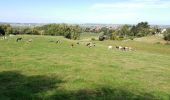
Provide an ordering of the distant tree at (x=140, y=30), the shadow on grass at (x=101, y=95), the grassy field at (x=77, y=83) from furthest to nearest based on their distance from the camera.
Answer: the distant tree at (x=140, y=30) → the grassy field at (x=77, y=83) → the shadow on grass at (x=101, y=95)

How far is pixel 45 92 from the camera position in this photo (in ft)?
54.4

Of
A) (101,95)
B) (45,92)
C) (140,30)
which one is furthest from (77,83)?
(140,30)

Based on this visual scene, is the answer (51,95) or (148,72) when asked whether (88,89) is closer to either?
(51,95)

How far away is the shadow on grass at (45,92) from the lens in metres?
15.8

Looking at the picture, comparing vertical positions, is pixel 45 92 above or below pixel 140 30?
above

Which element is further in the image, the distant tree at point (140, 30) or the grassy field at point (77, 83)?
the distant tree at point (140, 30)

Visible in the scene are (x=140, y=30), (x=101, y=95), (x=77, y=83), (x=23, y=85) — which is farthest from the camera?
(x=140, y=30)

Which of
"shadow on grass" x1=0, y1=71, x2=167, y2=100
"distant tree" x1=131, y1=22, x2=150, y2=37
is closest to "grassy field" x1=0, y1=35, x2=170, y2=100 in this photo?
"shadow on grass" x1=0, y1=71, x2=167, y2=100

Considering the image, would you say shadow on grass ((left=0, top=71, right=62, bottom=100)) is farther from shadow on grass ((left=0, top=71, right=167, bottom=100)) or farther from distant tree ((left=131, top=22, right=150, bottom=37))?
distant tree ((left=131, top=22, right=150, bottom=37))

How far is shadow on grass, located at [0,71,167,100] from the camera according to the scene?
51.9 feet

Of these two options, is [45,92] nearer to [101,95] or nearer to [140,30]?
[101,95]

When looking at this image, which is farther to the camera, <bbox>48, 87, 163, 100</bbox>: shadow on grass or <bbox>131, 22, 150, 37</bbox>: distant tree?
<bbox>131, 22, 150, 37</bbox>: distant tree

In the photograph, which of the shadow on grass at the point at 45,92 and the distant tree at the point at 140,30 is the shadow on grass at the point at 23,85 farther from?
the distant tree at the point at 140,30

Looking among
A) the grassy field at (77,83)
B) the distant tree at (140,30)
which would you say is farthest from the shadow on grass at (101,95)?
the distant tree at (140,30)
